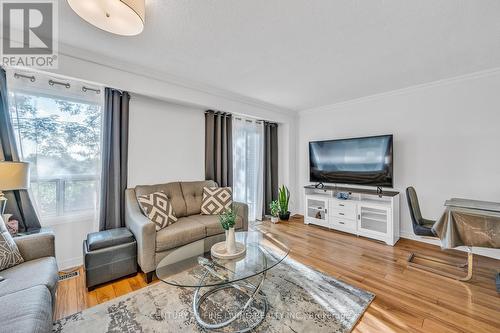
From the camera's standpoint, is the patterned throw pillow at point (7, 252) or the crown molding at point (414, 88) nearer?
the patterned throw pillow at point (7, 252)

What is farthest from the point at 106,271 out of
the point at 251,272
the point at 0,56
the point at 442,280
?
the point at 442,280

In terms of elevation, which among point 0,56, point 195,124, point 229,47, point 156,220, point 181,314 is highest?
point 229,47

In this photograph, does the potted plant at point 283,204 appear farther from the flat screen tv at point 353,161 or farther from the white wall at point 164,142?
the white wall at point 164,142

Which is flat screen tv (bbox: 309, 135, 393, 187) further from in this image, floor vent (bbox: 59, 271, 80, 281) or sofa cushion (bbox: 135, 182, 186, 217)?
floor vent (bbox: 59, 271, 80, 281)

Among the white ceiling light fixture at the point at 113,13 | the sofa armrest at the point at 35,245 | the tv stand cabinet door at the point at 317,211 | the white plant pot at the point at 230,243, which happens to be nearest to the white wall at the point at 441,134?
the tv stand cabinet door at the point at 317,211

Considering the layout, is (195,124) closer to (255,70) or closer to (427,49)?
(255,70)

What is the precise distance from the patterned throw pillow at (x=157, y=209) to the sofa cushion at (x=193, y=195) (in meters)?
0.40

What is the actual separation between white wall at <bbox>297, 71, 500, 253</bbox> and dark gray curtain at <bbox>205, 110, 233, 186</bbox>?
95.2 inches

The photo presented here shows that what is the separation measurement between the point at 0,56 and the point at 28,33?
1.06 feet

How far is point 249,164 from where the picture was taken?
4355 millimetres

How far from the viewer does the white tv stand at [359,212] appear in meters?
3.23

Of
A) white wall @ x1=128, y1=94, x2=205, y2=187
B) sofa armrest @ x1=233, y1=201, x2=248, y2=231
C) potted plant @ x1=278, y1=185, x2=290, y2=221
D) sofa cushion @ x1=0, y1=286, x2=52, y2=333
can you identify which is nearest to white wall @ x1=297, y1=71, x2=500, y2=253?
potted plant @ x1=278, y1=185, x2=290, y2=221

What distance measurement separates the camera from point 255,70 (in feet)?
8.75

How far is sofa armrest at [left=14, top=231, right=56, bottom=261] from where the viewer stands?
1722mm
